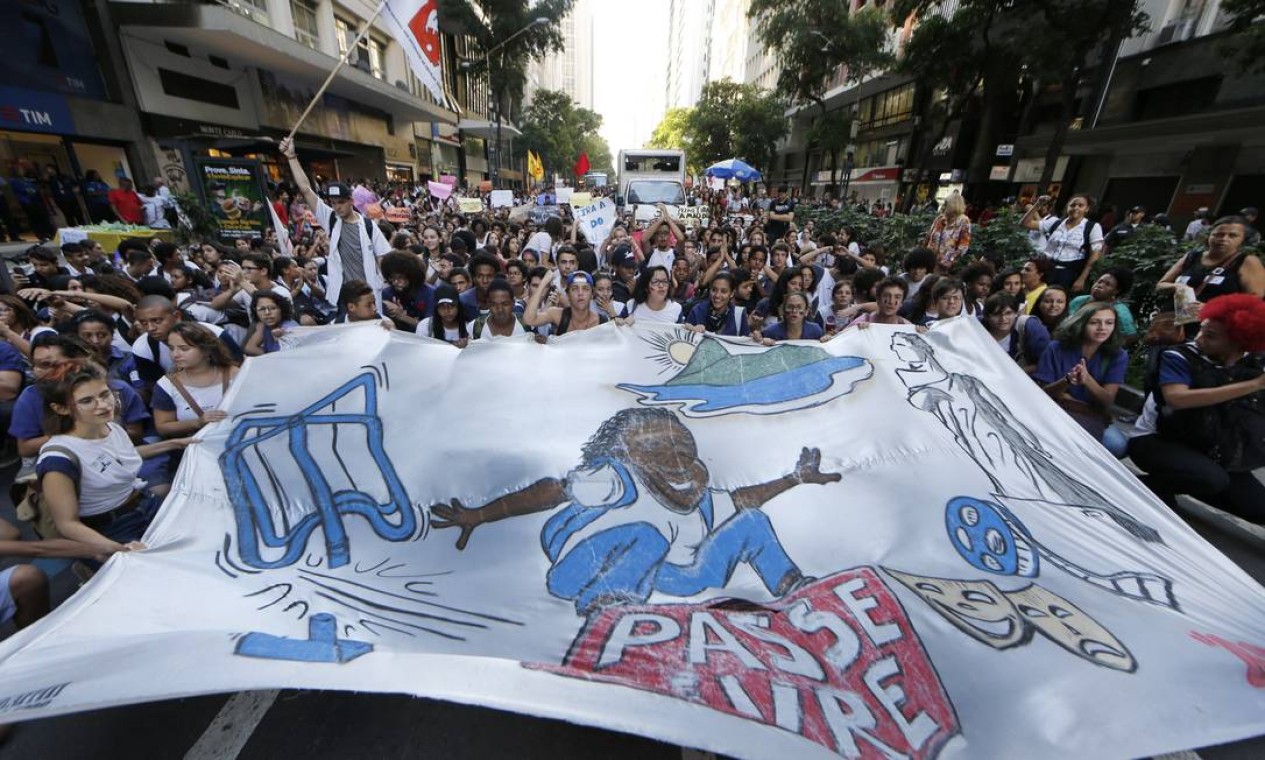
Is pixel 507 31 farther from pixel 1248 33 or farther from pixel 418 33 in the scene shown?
pixel 1248 33

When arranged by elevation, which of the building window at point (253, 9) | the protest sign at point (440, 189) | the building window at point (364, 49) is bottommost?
the protest sign at point (440, 189)

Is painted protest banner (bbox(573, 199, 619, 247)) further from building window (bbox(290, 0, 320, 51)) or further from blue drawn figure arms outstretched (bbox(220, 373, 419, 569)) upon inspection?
building window (bbox(290, 0, 320, 51))

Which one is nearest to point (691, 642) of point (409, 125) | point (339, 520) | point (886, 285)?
point (339, 520)

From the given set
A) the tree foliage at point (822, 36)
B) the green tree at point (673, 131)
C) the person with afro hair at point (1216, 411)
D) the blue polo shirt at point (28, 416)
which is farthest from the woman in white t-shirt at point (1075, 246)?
the green tree at point (673, 131)

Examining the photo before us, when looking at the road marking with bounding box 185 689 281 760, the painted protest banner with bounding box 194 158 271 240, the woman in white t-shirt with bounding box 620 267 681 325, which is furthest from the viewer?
the painted protest banner with bounding box 194 158 271 240

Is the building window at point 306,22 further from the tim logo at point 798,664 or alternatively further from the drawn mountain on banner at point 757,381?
the tim logo at point 798,664

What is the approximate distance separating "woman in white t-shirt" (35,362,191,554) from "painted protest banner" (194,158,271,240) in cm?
1188

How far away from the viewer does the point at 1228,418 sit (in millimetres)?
3574

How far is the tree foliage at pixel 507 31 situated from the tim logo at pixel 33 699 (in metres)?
39.8

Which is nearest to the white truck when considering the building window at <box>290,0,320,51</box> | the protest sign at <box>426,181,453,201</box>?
the protest sign at <box>426,181,453,201</box>

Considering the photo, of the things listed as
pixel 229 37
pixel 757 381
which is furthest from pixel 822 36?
pixel 757 381

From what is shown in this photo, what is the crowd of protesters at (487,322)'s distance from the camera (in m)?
2.97

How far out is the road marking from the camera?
7.97ft

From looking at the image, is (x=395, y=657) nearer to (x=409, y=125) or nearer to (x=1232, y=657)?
(x=1232, y=657)
